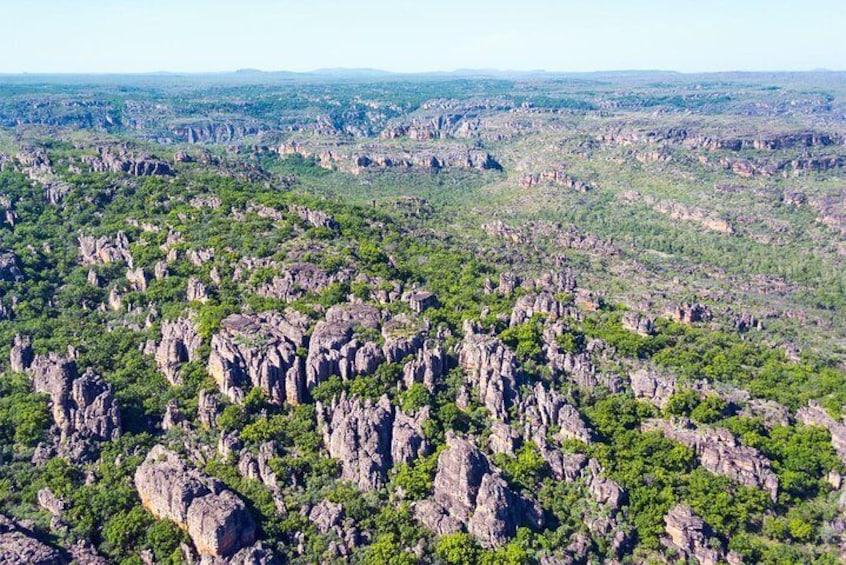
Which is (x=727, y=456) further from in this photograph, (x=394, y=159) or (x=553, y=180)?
(x=394, y=159)

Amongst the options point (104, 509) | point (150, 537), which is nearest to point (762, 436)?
point (150, 537)

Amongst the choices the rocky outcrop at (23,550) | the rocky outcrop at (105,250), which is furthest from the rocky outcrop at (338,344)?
the rocky outcrop at (105,250)

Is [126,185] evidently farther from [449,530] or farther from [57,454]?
[449,530]

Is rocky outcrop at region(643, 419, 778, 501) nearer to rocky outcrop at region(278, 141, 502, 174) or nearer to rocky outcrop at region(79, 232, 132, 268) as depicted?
rocky outcrop at region(79, 232, 132, 268)

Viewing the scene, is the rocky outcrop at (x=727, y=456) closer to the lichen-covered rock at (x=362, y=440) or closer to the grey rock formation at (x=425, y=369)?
the grey rock formation at (x=425, y=369)

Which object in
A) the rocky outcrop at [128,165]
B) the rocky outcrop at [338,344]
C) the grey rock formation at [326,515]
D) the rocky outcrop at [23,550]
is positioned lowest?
the grey rock formation at [326,515]

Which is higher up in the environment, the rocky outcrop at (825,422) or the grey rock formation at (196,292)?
the grey rock formation at (196,292)

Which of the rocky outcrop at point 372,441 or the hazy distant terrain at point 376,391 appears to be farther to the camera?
the rocky outcrop at point 372,441
